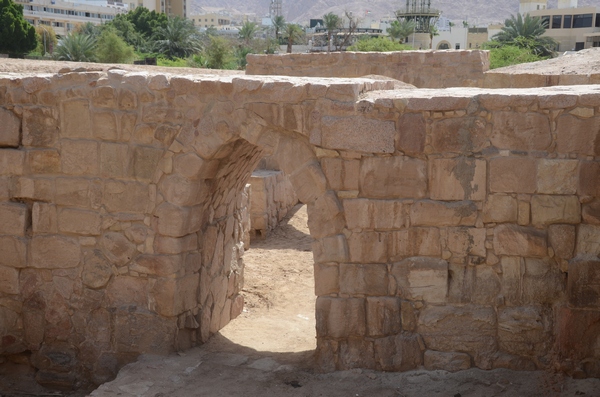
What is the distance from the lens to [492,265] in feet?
17.2

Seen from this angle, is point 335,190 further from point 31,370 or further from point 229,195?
point 31,370

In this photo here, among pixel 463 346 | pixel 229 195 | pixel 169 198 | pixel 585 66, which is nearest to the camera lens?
pixel 463 346

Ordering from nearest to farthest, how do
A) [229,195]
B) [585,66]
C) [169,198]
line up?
1. [169,198]
2. [229,195]
3. [585,66]

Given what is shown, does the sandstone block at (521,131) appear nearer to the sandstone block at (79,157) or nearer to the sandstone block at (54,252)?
the sandstone block at (79,157)

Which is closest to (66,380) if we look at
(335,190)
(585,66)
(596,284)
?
(335,190)

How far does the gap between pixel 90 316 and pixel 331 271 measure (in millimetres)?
2279

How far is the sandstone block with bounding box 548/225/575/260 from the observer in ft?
16.5

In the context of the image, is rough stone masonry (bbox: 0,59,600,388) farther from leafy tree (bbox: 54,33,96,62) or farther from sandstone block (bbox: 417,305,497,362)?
leafy tree (bbox: 54,33,96,62)

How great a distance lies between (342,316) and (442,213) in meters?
1.12

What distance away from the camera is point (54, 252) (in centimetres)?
621

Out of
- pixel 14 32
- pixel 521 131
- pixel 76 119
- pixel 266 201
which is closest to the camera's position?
pixel 521 131

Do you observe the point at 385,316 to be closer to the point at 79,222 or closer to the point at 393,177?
the point at 393,177

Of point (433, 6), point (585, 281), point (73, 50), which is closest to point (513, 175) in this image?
point (585, 281)

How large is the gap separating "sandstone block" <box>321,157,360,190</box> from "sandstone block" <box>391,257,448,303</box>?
2.35 ft
